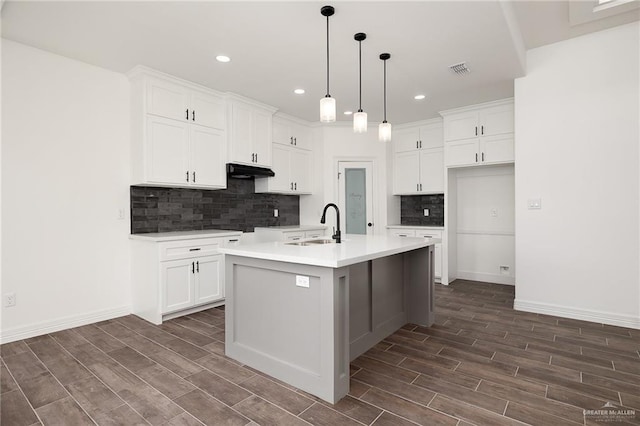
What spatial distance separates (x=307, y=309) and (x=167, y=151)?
8.59 ft

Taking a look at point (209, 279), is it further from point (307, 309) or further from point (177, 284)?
point (307, 309)

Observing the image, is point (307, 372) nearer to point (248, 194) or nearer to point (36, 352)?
point (36, 352)

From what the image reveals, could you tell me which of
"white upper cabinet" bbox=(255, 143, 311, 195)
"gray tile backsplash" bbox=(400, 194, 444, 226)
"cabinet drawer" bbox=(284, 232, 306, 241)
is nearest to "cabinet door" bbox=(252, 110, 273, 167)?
"white upper cabinet" bbox=(255, 143, 311, 195)

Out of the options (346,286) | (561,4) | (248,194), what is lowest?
(346,286)

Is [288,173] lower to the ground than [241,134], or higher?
lower

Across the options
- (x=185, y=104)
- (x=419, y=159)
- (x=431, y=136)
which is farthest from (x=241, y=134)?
(x=431, y=136)

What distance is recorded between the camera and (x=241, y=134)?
176 inches

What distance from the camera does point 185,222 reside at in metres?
4.21

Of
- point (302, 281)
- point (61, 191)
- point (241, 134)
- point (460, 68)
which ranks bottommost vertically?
point (302, 281)

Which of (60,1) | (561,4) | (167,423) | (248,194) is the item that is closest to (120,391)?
(167,423)

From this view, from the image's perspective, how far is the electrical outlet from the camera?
291 cm

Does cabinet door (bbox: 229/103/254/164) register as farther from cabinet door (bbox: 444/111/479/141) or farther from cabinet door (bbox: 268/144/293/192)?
cabinet door (bbox: 444/111/479/141)

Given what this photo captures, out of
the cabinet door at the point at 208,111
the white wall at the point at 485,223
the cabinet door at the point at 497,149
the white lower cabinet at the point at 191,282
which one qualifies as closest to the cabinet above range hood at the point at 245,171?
the cabinet door at the point at 208,111

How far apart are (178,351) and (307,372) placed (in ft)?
4.09
